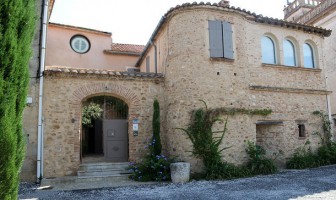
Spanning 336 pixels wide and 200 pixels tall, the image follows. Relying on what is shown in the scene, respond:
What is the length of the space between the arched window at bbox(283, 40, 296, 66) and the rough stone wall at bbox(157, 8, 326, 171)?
398mm

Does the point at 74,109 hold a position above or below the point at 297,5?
below

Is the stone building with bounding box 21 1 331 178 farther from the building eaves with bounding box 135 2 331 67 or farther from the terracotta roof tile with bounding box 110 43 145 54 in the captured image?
the terracotta roof tile with bounding box 110 43 145 54

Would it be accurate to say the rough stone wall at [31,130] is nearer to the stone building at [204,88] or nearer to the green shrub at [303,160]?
the stone building at [204,88]

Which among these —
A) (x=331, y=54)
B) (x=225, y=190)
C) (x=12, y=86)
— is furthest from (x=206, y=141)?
(x=331, y=54)

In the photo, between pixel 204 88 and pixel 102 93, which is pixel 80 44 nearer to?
pixel 102 93

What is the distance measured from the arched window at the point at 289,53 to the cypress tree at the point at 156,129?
6131 mm

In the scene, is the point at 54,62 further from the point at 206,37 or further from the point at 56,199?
the point at 56,199

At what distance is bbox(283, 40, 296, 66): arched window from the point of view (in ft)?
39.0

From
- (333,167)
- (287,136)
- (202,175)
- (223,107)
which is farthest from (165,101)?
(333,167)

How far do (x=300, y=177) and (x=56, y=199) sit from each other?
23.8 feet

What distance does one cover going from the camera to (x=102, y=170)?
9.54m

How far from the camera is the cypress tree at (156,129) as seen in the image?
32.2 ft

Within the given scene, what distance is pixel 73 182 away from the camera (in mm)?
8727

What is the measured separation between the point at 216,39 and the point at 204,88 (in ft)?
Answer: 6.63
